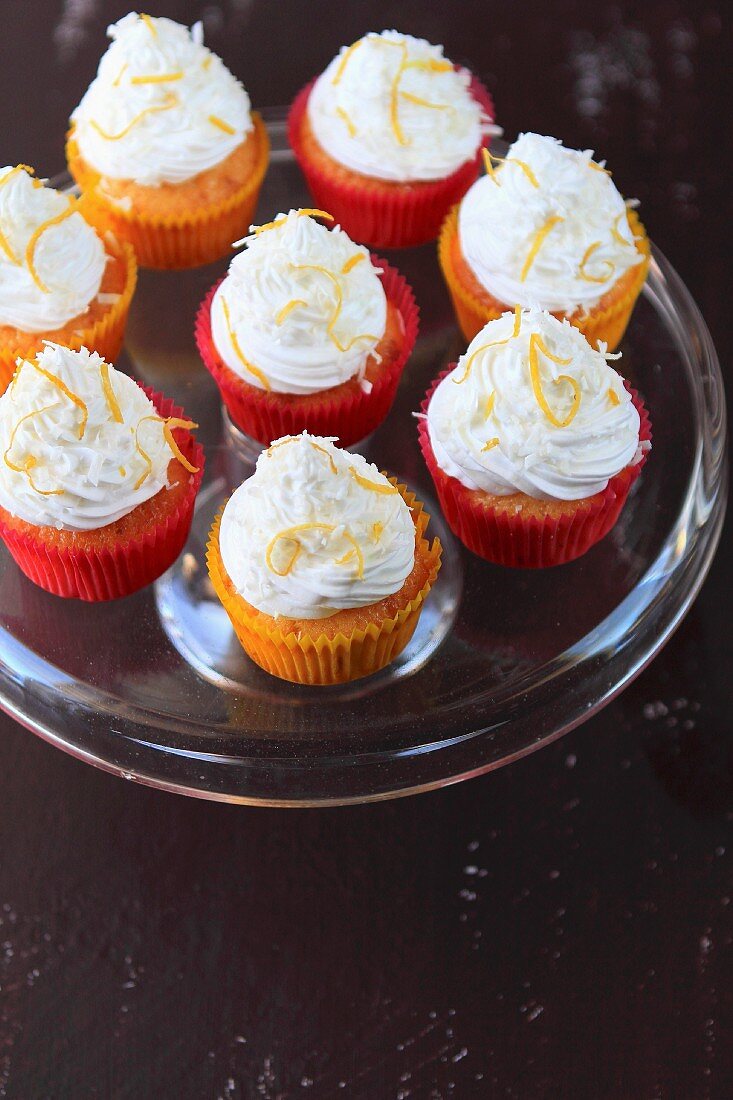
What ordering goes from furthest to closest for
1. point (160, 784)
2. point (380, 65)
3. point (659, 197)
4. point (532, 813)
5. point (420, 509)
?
point (659, 197) → point (380, 65) → point (532, 813) → point (420, 509) → point (160, 784)

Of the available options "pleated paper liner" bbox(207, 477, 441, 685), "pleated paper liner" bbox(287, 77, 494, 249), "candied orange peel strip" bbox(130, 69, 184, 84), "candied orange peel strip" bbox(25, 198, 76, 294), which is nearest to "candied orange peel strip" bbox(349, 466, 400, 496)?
"pleated paper liner" bbox(207, 477, 441, 685)

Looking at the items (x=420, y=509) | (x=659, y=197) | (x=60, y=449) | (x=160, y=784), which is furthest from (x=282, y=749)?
(x=659, y=197)

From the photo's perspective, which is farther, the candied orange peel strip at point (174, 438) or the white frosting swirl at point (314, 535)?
the candied orange peel strip at point (174, 438)

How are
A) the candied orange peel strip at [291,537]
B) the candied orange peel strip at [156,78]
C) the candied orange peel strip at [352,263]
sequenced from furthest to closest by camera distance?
the candied orange peel strip at [156,78], the candied orange peel strip at [352,263], the candied orange peel strip at [291,537]

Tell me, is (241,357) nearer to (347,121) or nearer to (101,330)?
(101,330)

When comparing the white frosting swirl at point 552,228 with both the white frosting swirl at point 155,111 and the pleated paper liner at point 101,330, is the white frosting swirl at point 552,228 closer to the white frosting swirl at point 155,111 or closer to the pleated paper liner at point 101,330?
the white frosting swirl at point 155,111

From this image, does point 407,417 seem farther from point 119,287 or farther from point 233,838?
point 233,838

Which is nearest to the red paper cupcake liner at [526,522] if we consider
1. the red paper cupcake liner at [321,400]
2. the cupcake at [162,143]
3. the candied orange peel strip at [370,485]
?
the red paper cupcake liner at [321,400]

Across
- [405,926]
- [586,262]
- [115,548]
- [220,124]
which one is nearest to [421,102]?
[220,124]
